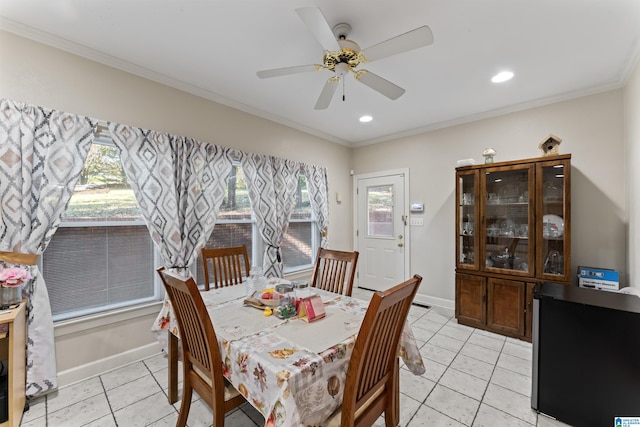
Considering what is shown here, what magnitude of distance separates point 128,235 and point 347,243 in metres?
3.28

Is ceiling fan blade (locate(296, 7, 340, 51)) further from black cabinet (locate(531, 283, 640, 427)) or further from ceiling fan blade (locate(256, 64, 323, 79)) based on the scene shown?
black cabinet (locate(531, 283, 640, 427))

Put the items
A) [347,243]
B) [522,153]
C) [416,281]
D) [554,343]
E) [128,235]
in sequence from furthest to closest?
[347,243] → [522,153] → [128,235] → [554,343] → [416,281]

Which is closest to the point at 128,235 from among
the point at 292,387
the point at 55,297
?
the point at 55,297

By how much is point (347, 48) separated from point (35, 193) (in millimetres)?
2418

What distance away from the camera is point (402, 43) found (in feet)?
5.11

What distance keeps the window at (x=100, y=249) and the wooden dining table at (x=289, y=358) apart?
133 cm

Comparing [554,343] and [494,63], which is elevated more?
[494,63]

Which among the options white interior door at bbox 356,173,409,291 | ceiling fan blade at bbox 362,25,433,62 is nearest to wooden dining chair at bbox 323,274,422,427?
ceiling fan blade at bbox 362,25,433,62

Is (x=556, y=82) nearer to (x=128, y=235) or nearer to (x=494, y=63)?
(x=494, y=63)

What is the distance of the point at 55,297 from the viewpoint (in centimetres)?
211

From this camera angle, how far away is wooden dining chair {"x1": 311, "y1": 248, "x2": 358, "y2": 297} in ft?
7.55

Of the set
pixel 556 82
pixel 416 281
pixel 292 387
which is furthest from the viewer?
pixel 556 82

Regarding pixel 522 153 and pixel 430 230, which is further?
pixel 430 230

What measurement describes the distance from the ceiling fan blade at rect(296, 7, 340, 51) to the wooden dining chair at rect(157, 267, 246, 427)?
141cm
